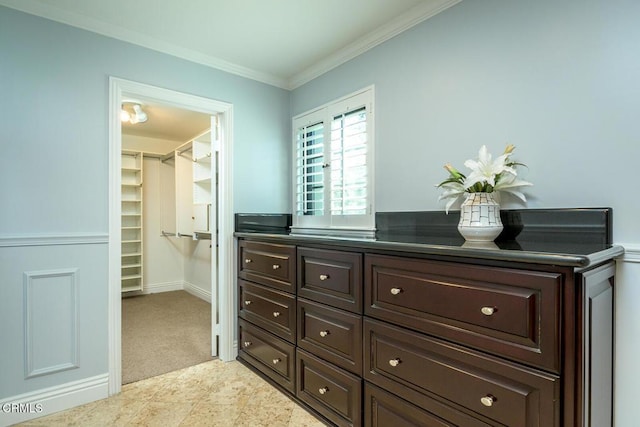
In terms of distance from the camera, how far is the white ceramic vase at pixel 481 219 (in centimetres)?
148

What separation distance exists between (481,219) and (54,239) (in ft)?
7.97

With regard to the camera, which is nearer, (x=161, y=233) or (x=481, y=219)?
(x=481, y=219)

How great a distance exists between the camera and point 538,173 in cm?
154

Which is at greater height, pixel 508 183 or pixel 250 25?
pixel 250 25

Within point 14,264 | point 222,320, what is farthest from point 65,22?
point 222,320

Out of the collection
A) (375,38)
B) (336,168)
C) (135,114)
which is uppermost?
→ (375,38)

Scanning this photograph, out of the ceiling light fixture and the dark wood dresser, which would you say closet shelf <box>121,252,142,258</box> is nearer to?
the ceiling light fixture

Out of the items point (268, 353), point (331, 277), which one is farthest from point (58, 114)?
point (268, 353)

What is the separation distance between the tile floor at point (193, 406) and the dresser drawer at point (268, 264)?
709 millimetres

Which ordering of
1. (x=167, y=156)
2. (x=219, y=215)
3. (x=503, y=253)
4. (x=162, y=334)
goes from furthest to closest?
(x=167, y=156) < (x=162, y=334) < (x=219, y=215) < (x=503, y=253)

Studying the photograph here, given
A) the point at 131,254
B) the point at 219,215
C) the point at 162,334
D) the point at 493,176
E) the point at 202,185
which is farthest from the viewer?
the point at 131,254

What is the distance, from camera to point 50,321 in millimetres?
A: 2020

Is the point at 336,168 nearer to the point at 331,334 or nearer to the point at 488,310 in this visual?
the point at 331,334

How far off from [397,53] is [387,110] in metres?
0.37
